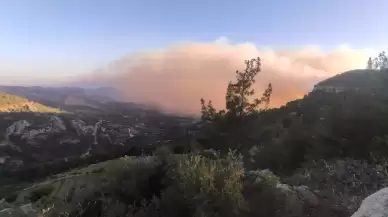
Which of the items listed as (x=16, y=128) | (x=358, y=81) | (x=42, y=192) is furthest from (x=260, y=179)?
(x=16, y=128)

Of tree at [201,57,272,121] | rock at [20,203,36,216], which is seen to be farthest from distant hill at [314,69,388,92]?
rock at [20,203,36,216]

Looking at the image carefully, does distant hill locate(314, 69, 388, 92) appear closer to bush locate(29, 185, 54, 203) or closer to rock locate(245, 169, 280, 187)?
bush locate(29, 185, 54, 203)

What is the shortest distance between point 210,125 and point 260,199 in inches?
2254

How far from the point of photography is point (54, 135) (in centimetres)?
14400

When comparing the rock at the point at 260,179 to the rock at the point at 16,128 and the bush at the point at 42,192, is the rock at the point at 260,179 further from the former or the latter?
the rock at the point at 16,128

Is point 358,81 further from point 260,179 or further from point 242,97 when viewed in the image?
point 260,179

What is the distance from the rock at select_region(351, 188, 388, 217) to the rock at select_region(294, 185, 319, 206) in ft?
11.8

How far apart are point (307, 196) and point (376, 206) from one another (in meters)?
4.72

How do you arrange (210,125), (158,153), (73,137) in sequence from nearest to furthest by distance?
(158,153), (210,125), (73,137)

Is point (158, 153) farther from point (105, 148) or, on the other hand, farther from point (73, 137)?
point (73, 137)

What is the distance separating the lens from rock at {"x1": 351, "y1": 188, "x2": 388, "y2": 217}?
5.88 meters

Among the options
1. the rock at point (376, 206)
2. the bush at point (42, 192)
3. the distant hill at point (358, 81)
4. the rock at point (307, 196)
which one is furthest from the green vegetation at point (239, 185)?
the distant hill at point (358, 81)

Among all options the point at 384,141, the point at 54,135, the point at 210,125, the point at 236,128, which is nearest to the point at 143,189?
the point at 384,141

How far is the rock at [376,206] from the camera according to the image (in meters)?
5.88
